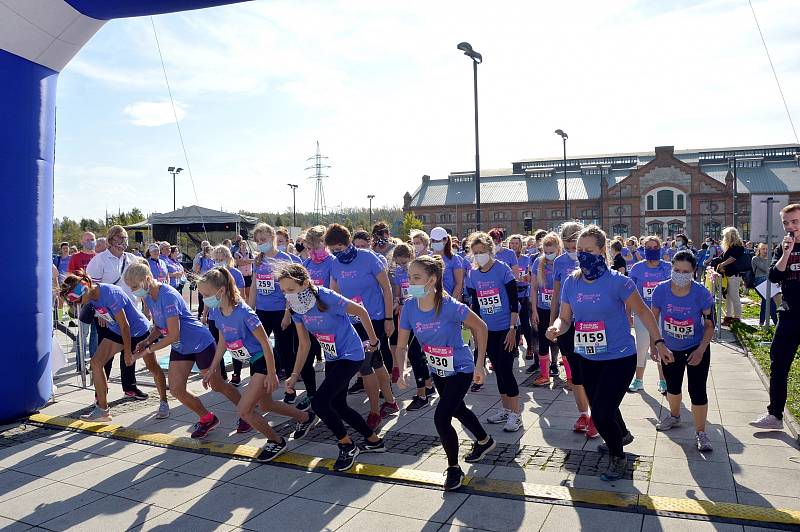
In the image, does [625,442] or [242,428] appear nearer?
[625,442]

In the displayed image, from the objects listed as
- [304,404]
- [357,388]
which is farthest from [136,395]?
[357,388]

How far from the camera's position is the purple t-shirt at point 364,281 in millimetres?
6793

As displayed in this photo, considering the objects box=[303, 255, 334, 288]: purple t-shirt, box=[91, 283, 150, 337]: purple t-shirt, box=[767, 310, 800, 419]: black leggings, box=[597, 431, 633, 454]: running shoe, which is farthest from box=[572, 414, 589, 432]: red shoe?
box=[91, 283, 150, 337]: purple t-shirt

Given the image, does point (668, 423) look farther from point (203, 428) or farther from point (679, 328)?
point (203, 428)

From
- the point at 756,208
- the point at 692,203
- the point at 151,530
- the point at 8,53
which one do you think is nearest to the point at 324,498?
the point at 151,530

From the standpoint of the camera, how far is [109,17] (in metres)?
7.34

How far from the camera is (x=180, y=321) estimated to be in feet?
21.2

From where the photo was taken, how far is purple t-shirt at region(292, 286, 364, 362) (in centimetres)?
539

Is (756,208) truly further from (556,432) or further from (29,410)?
(29,410)

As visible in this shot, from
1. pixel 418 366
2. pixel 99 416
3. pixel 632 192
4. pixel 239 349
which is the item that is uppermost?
pixel 632 192

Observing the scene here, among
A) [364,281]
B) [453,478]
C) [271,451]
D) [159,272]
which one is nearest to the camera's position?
[453,478]

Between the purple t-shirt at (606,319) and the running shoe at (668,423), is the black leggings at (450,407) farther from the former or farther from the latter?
the running shoe at (668,423)

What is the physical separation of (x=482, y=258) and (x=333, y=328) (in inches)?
73.9

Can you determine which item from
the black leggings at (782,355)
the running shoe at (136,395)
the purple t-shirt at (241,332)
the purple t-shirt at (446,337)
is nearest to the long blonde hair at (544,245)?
the black leggings at (782,355)
